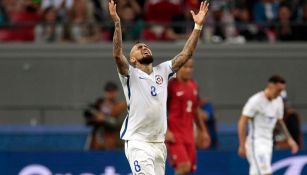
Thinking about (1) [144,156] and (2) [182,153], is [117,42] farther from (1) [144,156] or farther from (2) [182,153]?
(2) [182,153]

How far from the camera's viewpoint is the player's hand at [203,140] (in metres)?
17.9

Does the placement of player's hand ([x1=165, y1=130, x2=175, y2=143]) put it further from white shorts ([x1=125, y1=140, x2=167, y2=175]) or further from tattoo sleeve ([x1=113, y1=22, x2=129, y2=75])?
tattoo sleeve ([x1=113, y1=22, x2=129, y2=75])

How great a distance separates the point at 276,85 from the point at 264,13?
237 inches

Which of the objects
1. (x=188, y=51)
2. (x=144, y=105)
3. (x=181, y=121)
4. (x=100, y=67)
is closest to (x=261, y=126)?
(x=181, y=121)

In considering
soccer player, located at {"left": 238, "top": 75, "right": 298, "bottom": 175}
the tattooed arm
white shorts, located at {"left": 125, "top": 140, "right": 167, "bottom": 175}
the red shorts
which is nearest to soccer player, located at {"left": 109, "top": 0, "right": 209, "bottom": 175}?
white shorts, located at {"left": 125, "top": 140, "right": 167, "bottom": 175}

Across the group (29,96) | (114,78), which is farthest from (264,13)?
(29,96)

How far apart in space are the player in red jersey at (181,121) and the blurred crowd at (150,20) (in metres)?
5.12

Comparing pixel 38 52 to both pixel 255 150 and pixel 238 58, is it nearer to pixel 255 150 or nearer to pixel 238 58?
pixel 238 58

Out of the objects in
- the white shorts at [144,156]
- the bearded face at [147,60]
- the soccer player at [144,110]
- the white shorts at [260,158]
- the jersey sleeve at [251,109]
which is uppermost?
the bearded face at [147,60]

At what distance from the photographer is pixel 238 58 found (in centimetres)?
2303

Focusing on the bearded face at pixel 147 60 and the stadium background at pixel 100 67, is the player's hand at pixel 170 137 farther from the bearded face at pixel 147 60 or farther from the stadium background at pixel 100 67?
the stadium background at pixel 100 67

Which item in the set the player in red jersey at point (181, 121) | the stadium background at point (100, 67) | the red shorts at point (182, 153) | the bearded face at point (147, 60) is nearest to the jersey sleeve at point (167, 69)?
the bearded face at point (147, 60)

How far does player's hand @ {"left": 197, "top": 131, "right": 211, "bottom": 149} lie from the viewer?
17.9 meters

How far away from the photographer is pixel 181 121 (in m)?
17.4
